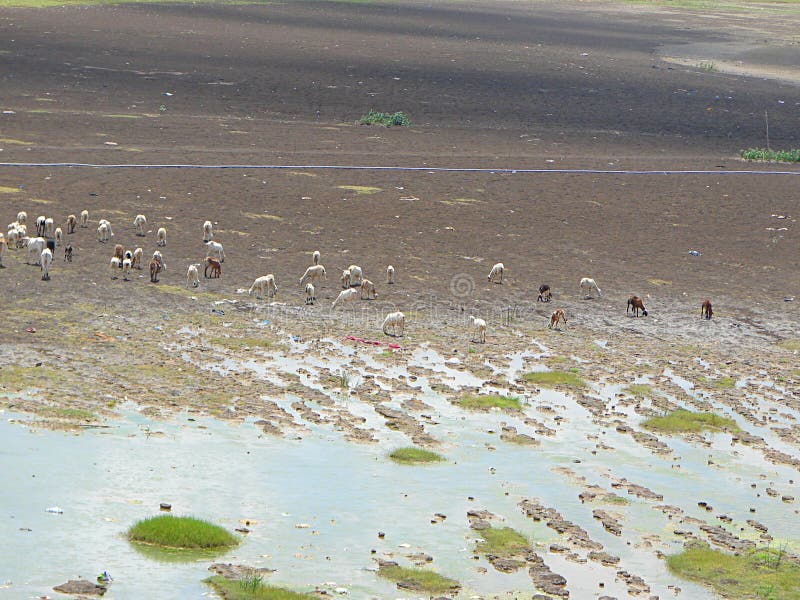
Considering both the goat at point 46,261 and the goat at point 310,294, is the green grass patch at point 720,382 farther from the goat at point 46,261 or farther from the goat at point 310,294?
the goat at point 46,261

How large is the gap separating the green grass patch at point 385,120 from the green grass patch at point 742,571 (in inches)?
1211

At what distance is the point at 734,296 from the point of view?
93.9 feet

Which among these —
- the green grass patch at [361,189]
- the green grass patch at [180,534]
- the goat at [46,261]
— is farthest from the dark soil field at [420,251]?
the green grass patch at [180,534]

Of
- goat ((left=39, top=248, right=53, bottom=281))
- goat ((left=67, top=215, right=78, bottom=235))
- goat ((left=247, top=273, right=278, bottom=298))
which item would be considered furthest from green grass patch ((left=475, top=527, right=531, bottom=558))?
goat ((left=67, top=215, right=78, bottom=235))

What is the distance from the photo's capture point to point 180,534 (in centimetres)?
1489

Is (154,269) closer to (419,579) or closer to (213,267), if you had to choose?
(213,267)

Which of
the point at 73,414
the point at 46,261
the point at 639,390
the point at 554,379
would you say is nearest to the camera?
the point at 73,414

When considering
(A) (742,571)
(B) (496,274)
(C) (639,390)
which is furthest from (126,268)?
(A) (742,571)

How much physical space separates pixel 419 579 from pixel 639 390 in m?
8.57

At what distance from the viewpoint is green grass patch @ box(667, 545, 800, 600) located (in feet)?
48.7

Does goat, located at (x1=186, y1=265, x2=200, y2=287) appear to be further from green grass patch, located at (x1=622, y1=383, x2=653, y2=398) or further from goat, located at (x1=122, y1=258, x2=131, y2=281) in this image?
green grass patch, located at (x1=622, y1=383, x2=653, y2=398)

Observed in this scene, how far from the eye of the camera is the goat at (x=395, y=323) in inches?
937

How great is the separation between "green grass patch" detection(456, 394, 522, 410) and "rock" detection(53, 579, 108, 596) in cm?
816

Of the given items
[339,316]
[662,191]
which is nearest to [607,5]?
[662,191]
